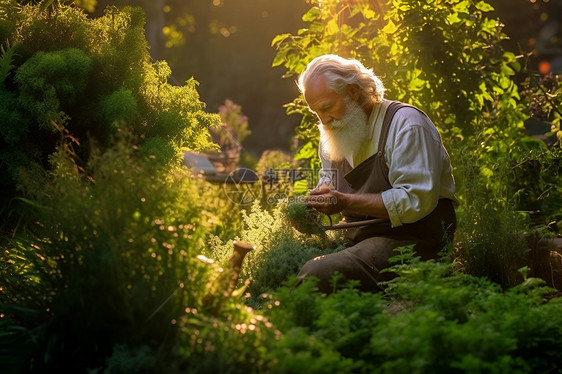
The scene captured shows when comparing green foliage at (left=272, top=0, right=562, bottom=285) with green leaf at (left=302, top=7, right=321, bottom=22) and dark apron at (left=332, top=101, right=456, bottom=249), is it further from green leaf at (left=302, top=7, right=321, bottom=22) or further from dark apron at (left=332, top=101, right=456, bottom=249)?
dark apron at (left=332, top=101, right=456, bottom=249)

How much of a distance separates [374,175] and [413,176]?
343mm

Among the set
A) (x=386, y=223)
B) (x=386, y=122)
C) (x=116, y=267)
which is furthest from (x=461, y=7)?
(x=116, y=267)

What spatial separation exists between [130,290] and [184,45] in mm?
18481

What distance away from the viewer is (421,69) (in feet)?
18.4

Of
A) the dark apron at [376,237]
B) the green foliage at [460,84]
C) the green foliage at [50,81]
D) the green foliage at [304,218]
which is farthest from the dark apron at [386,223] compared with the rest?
the green foliage at [50,81]

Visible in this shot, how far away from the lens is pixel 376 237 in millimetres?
3945

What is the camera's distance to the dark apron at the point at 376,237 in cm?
366

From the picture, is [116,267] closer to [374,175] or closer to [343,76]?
[374,175]

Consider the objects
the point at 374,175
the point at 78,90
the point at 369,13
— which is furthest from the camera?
the point at 369,13

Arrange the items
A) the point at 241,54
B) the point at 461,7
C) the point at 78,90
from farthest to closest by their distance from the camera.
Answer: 1. the point at 241,54
2. the point at 461,7
3. the point at 78,90

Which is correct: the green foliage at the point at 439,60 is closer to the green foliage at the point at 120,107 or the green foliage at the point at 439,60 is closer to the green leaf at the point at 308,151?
the green leaf at the point at 308,151

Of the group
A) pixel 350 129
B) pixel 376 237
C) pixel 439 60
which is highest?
pixel 439 60

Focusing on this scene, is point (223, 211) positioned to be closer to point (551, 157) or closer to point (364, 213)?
point (364, 213)

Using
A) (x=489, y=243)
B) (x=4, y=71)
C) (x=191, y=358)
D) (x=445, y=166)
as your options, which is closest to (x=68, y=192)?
(x=191, y=358)
